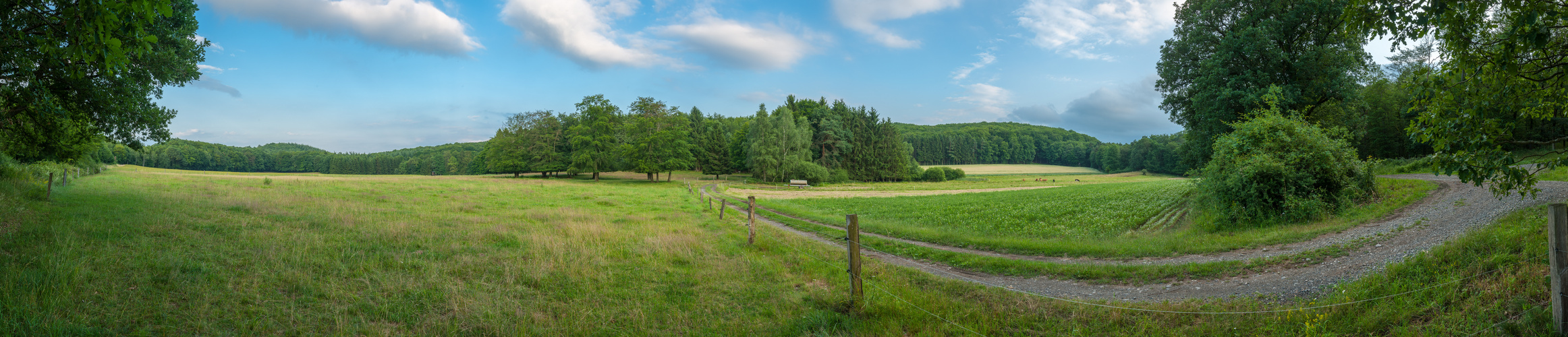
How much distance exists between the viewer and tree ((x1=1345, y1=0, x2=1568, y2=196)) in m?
5.31

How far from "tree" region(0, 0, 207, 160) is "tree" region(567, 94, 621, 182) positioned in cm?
3756

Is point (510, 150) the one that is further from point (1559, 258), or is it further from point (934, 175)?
point (1559, 258)

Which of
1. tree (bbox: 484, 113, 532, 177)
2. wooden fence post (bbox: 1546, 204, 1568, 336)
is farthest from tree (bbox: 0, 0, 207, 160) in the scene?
tree (bbox: 484, 113, 532, 177)

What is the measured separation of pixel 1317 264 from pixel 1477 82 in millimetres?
3446

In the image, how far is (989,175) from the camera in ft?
303

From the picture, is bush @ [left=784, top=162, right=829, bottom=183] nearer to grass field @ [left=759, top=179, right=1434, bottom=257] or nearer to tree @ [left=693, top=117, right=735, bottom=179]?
tree @ [left=693, top=117, right=735, bottom=179]

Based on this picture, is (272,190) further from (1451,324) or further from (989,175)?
(989,175)

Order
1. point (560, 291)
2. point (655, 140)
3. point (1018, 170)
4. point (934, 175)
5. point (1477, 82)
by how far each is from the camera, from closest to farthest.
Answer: point (1477, 82) < point (560, 291) < point (655, 140) < point (934, 175) < point (1018, 170)

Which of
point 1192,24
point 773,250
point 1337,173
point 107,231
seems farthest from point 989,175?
point 107,231

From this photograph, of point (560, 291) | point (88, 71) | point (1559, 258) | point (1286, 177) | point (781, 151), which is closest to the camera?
point (1559, 258)

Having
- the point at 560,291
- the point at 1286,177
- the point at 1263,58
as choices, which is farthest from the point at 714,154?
the point at 560,291

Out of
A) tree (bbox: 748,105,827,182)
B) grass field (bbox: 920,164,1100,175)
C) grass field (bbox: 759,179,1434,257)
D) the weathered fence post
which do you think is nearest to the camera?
the weathered fence post

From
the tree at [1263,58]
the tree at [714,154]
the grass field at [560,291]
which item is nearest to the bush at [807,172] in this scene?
the tree at [714,154]

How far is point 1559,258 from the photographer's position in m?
4.28
